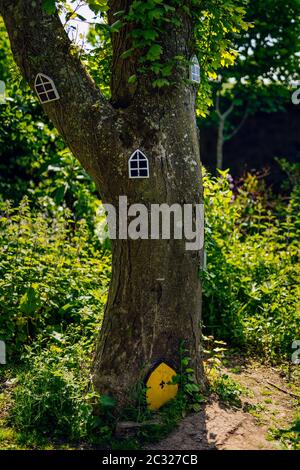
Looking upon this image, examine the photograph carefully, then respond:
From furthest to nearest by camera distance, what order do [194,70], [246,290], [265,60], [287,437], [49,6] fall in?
[265,60]
[246,290]
[194,70]
[287,437]
[49,6]

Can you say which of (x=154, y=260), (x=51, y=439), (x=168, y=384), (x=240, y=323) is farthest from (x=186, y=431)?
(x=240, y=323)

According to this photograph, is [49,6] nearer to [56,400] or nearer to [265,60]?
[56,400]

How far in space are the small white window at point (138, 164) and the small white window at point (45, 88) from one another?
2.29 ft

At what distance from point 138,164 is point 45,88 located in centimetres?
86

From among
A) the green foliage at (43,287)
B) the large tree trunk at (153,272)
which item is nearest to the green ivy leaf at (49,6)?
the large tree trunk at (153,272)

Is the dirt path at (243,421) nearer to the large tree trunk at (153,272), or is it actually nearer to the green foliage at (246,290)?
the large tree trunk at (153,272)

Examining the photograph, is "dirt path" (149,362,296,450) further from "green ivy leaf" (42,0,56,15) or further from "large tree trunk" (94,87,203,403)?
"green ivy leaf" (42,0,56,15)

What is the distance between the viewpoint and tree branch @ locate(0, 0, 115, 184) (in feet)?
13.9

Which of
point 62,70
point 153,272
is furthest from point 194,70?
point 153,272

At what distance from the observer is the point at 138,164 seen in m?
4.24

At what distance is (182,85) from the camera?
437 cm
